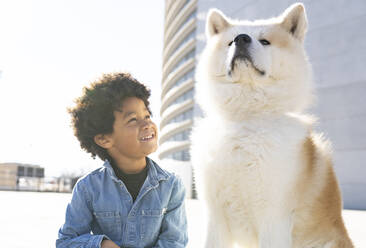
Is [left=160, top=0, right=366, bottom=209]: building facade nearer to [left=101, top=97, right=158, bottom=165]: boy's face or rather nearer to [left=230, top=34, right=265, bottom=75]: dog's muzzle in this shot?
[left=101, top=97, right=158, bottom=165]: boy's face

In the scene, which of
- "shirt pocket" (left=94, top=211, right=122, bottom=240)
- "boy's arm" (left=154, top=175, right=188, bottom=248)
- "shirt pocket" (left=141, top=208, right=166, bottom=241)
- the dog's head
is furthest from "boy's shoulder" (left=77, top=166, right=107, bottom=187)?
the dog's head

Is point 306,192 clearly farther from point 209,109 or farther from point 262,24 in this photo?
point 262,24

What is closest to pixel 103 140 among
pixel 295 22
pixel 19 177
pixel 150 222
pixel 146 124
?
pixel 146 124

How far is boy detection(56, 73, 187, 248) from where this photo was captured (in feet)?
7.84

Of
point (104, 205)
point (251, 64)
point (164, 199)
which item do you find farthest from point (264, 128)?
point (104, 205)

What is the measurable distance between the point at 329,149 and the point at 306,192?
52cm

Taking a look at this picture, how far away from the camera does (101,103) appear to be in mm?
2576

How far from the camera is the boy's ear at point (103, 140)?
2.60m

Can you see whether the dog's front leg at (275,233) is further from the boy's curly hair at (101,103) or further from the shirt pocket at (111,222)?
the boy's curly hair at (101,103)

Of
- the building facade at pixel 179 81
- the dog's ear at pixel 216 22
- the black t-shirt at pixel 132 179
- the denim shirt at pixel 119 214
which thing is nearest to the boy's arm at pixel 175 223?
the denim shirt at pixel 119 214

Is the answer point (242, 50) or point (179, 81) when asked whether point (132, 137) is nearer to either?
point (242, 50)

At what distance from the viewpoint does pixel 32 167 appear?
1283 inches

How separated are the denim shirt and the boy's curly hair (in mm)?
288

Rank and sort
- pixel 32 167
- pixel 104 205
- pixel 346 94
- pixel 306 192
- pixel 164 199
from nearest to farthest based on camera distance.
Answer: pixel 306 192, pixel 104 205, pixel 164 199, pixel 346 94, pixel 32 167
